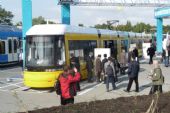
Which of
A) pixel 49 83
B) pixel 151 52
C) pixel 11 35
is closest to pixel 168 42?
pixel 151 52

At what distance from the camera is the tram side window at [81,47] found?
23481 mm

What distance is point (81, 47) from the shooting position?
83.7ft

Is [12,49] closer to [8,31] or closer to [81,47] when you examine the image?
[8,31]

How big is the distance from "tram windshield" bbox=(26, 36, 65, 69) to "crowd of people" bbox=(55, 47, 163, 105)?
32.3 inches

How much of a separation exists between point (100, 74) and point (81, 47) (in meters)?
2.01

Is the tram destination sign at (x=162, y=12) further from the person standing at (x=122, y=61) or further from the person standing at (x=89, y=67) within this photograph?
the person standing at (x=89, y=67)

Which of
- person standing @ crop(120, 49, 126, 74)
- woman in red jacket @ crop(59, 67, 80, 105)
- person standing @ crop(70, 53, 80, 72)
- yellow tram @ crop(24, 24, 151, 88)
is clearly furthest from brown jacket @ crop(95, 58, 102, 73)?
woman in red jacket @ crop(59, 67, 80, 105)

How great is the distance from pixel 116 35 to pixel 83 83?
13.4m

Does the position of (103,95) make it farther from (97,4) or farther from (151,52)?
(97,4)

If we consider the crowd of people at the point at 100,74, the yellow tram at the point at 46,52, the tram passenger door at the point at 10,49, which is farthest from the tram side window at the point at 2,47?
the yellow tram at the point at 46,52

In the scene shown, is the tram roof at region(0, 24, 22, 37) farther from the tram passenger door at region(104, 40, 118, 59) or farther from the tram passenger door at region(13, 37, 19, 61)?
the tram passenger door at region(104, 40, 118, 59)

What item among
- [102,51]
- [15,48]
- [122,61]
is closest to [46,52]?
[102,51]

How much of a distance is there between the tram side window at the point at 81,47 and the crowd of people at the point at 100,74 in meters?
0.30

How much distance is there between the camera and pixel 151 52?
3841 centimetres
